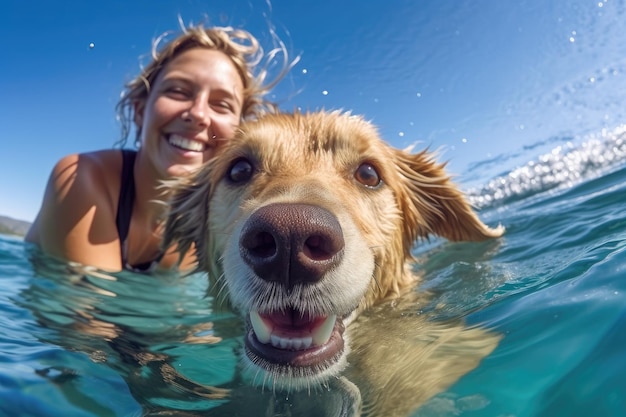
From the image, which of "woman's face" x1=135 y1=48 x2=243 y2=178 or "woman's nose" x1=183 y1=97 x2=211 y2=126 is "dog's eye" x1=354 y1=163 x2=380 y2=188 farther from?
"woman's nose" x1=183 y1=97 x2=211 y2=126

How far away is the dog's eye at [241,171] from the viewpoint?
149 inches

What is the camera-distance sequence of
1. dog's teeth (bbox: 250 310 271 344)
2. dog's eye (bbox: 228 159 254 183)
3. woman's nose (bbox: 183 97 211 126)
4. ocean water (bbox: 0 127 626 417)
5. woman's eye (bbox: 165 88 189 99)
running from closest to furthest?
ocean water (bbox: 0 127 626 417) → dog's teeth (bbox: 250 310 271 344) → dog's eye (bbox: 228 159 254 183) → woman's nose (bbox: 183 97 211 126) → woman's eye (bbox: 165 88 189 99)

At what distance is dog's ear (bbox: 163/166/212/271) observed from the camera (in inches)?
172

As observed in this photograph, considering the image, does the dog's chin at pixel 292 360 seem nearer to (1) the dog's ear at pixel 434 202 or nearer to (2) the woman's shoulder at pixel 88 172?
(1) the dog's ear at pixel 434 202

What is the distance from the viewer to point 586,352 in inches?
86.3

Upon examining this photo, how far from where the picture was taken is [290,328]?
105 inches

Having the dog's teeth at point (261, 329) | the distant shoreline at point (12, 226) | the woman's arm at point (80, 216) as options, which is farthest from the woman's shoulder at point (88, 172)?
the distant shoreline at point (12, 226)

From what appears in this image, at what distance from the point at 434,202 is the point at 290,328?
236 centimetres

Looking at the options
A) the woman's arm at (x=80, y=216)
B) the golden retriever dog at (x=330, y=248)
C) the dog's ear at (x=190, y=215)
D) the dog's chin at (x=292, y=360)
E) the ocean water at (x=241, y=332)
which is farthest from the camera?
the woman's arm at (x=80, y=216)

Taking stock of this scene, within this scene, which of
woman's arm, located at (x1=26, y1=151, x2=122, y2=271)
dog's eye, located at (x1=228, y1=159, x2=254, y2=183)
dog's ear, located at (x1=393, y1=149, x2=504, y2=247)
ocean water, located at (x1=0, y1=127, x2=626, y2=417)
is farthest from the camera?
woman's arm, located at (x1=26, y1=151, x2=122, y2=271)

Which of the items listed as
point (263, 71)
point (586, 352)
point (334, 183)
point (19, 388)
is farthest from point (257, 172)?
point (263, 71)

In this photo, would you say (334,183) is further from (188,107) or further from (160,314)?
(188,107)

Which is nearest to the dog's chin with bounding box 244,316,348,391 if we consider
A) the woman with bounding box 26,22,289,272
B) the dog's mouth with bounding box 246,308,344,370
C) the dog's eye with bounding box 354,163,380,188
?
the dog's mouth with bounding box 246,308,344,370

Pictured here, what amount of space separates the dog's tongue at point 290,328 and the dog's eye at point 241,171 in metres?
1.34
